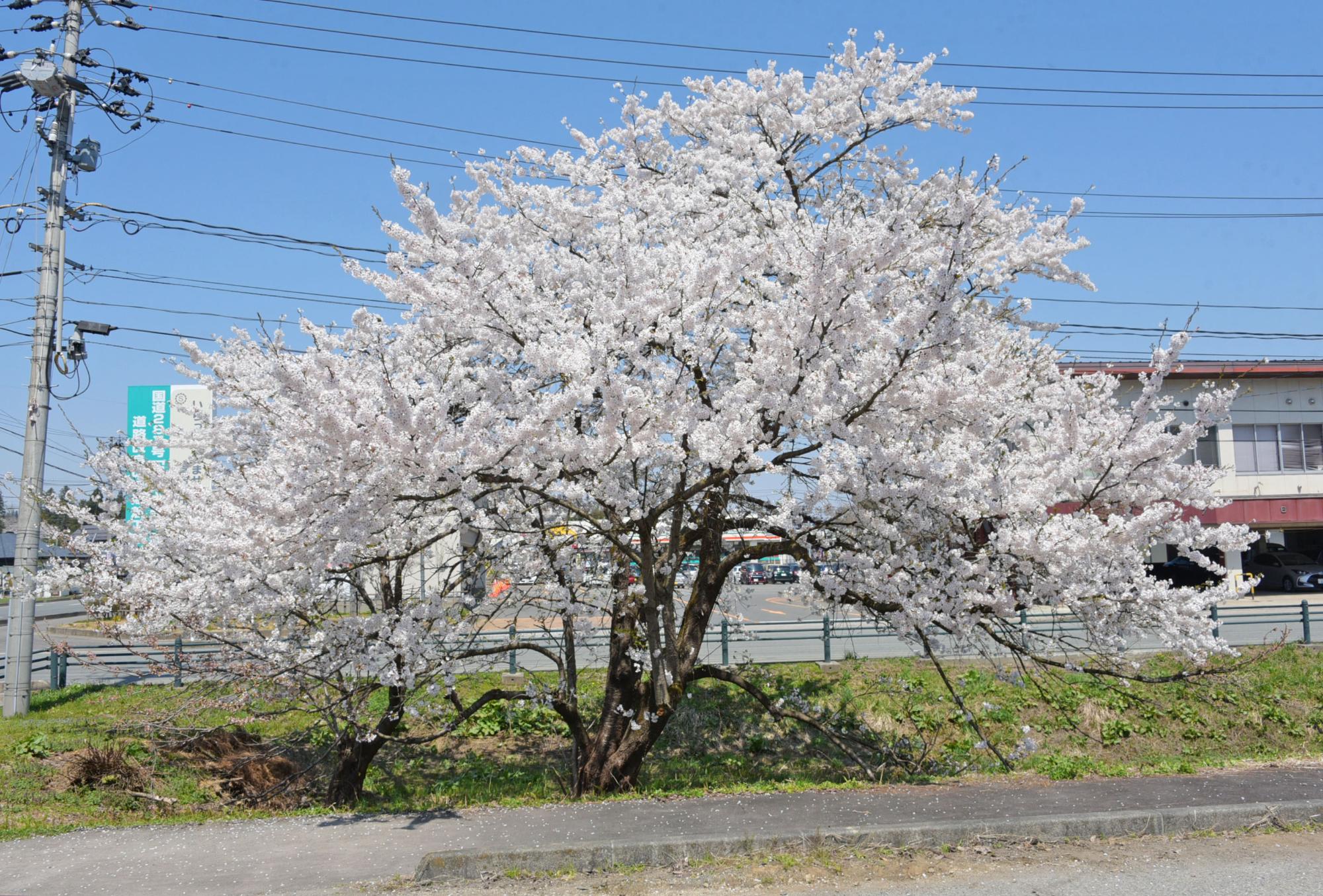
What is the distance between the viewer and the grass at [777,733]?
410 inches

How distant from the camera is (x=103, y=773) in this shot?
1015 centimetres

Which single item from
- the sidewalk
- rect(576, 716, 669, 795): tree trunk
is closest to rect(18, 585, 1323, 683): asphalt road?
rect(576, 716, 669, 795): tree trunk

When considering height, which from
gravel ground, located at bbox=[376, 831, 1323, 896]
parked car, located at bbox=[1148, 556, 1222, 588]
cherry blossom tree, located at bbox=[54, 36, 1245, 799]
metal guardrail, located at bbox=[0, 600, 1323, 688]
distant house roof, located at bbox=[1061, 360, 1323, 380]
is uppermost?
distant house roof, located at bbox=[1061, 360, 1323, 380]

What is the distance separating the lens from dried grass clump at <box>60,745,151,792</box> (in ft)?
32.8

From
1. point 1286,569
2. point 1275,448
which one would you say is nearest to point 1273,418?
point 1275,448

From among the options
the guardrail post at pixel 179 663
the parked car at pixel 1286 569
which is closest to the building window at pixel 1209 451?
the parked car at pixel 1286 569

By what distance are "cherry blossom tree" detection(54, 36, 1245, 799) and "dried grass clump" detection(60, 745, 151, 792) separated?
1.59 meters

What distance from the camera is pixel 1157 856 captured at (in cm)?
616

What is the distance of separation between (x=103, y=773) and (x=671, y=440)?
7.35 m

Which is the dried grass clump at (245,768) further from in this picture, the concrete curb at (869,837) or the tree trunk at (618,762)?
the concrete curb at (869,837)

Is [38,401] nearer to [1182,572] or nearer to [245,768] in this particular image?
[245,768]

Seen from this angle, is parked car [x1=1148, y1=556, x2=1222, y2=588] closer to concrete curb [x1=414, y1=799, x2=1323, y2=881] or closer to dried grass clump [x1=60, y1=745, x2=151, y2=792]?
concrete curb [x1=414, y1=799, x2=1323, y2=881]

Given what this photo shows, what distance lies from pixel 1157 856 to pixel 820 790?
2492 mm

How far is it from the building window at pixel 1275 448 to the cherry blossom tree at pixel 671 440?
24.6 metres
